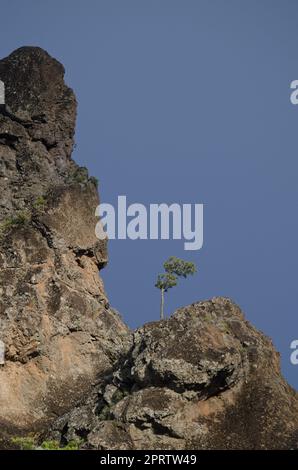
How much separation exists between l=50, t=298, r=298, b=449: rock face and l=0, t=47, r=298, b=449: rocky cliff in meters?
0.05

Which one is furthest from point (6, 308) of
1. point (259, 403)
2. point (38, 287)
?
point (259, 403)

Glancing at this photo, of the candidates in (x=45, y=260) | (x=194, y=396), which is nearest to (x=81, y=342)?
(x=45, y=260)

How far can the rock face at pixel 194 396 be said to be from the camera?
3192cm

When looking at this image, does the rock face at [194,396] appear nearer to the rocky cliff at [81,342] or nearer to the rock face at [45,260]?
the rocky cliff at [81,342]

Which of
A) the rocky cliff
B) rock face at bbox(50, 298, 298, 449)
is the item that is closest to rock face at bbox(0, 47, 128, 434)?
the rocky cliff

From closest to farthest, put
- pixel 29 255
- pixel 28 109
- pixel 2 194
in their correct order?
1. pixel 29 255
2. pixel 2 194
3. pixel 28 109

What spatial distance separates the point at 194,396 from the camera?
3281cm

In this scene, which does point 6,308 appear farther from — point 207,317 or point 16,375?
point 207,317

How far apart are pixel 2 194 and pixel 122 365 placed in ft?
52.1

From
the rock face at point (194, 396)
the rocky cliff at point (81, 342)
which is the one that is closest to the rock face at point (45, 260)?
the rocky cliff at point (81, 342)

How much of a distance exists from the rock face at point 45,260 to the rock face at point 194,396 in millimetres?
5550

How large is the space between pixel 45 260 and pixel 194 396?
47.5ft

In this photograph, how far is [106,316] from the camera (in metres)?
45.6

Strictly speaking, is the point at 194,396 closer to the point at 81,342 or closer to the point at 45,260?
the point at 81,342
